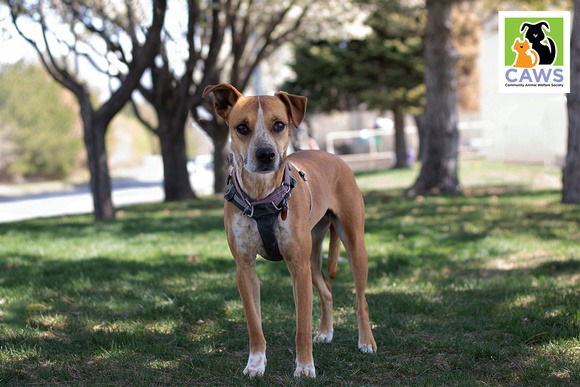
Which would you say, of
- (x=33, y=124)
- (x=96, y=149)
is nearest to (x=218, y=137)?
(x=96, y=149)

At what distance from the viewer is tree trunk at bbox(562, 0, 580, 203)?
→ 1099 centimetres

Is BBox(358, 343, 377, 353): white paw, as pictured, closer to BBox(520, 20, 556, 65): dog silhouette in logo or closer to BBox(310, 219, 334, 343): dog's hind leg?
BBox(310, 219, 334, 343): dog's hind leg

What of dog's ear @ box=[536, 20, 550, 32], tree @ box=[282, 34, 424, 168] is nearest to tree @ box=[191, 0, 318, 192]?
tree @ box=[282, 34, 424, 168]

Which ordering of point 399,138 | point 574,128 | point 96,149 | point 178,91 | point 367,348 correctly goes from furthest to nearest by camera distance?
point 399,138, point 178,91, point 96,149, point 574,128, point 367,348

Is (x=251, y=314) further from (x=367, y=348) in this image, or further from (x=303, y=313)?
(x=367, y=348)

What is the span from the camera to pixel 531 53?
30.2 feet

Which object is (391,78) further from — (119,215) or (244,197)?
(244,197)

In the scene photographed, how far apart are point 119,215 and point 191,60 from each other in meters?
3.93

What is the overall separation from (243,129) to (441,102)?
440 inches

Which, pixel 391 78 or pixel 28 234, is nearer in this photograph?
pixel 28 234

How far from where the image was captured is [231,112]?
4.25 meters

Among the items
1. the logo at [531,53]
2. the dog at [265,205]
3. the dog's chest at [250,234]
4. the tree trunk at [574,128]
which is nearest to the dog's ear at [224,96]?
the dog at [265,205]

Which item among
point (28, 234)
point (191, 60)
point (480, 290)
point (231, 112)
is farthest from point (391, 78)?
point (231, 112)

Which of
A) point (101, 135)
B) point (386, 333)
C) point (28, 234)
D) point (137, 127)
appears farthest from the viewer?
point (137, 127)
